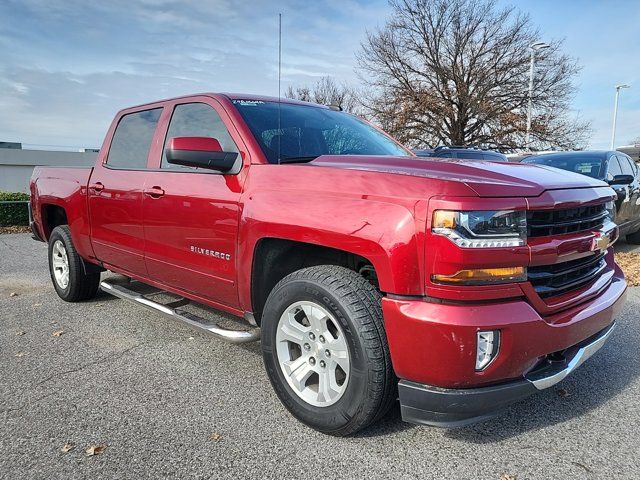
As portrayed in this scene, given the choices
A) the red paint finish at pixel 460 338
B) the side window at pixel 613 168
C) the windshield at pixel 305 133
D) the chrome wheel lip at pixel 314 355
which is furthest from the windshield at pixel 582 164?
the chrome wheel lip at pixel 314 355

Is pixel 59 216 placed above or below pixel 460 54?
below

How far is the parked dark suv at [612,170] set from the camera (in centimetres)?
750

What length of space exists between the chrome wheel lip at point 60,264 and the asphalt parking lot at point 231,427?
Result: 4.60 feet

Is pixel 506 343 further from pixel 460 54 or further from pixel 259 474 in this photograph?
pixel 460 54

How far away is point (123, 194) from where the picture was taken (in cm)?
401

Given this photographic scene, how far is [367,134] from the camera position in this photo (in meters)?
3.91

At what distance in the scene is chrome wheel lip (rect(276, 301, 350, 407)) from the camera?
2519 mm

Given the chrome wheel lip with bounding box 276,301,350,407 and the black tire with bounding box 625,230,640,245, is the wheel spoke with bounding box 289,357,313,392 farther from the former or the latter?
the black tire with bounding box 625,230,640,245

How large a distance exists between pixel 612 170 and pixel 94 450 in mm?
8138

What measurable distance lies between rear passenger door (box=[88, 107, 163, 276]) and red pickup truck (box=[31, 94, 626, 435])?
10cm

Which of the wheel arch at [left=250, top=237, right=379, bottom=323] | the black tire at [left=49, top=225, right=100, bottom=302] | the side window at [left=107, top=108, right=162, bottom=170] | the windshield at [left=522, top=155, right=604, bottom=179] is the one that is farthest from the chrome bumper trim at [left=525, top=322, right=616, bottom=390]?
the windshield at [left=522, top=155, right=604, bottom=179]

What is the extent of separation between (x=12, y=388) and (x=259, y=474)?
193 centimetres

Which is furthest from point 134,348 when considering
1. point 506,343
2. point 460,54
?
point 460,54

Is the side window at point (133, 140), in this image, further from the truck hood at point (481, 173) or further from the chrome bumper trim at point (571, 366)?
the chrome bumper trim at point (571, 366)
